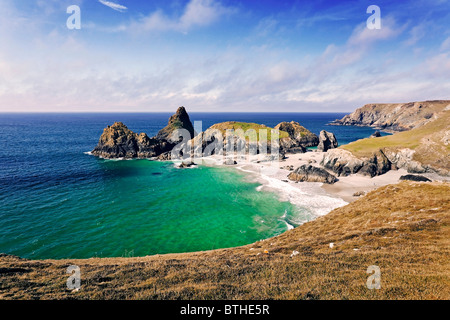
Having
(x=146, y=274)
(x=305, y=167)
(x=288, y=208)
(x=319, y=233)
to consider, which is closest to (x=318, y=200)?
(x=288, y=208)

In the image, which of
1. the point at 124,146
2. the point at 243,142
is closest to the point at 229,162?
the point at 243,142

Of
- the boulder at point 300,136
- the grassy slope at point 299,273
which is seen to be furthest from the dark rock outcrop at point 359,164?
the grassy slope at point 299,273

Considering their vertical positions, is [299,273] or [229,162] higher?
[229,162]

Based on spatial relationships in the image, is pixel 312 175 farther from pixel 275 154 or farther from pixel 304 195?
pixel 275 154

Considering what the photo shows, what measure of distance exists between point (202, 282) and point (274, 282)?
15.3 ft

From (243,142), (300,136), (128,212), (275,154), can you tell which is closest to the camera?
(128,212)

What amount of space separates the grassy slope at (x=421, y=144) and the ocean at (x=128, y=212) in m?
46.4

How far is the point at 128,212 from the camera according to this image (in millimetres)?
41844

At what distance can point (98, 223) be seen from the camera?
121ft

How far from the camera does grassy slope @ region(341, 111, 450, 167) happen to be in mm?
63078

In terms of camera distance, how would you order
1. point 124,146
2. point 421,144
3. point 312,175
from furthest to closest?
1. point 124,146
2. point 421,144
3. point 312,175

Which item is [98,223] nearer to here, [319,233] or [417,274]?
[319,233]

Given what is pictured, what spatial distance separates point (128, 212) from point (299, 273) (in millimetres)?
38225

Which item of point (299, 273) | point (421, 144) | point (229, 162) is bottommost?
point (299, 273)
